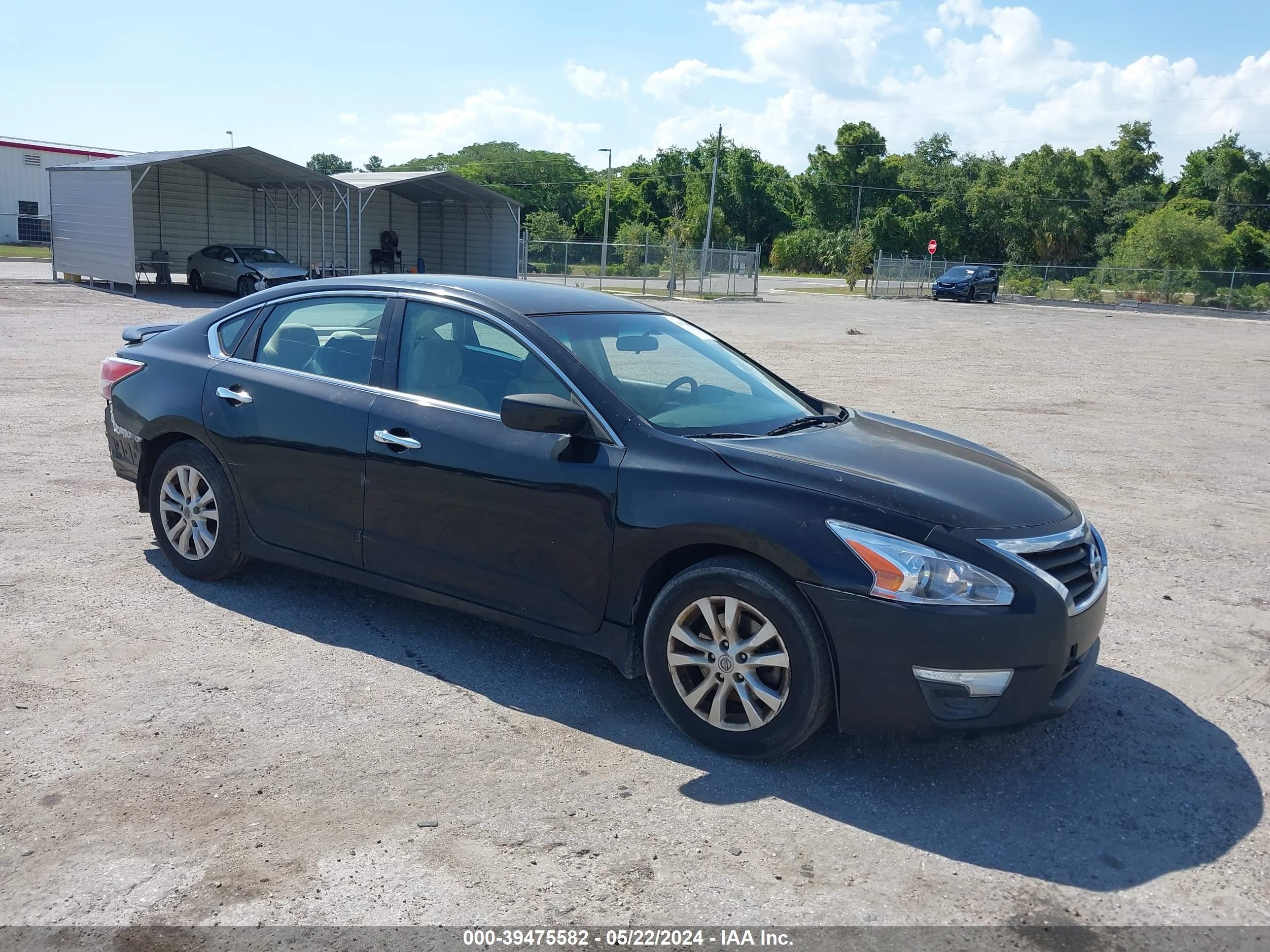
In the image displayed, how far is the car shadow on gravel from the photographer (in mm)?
3461

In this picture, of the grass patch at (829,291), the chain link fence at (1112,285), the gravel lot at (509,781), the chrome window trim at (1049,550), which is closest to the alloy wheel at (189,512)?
the gravel lot at (509,781)

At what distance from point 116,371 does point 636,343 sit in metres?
2.99

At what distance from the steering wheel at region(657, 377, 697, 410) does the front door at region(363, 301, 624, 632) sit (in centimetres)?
41

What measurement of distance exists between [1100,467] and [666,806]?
748cm

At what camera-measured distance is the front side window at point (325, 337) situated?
5.01m

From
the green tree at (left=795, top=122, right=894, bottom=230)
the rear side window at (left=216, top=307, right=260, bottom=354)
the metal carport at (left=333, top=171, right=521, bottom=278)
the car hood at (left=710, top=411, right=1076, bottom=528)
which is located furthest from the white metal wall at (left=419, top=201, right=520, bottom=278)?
the green tree at (left=795, top=122, right=894, bottom=230)

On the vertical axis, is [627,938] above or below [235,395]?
below

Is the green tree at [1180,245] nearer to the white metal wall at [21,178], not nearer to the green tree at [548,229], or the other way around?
the green tree at [548,229]

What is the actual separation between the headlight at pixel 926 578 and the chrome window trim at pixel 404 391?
1.12 meters

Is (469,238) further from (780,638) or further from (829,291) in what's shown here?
(780,638)

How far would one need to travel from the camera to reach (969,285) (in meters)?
48.0

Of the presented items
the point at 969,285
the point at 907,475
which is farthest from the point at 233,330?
the point at 969,285

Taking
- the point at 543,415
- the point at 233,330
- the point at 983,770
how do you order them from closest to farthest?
the point at 983,770
the point at 543,415
the point at 233,330

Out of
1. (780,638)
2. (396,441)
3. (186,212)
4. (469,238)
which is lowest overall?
(780,638)
